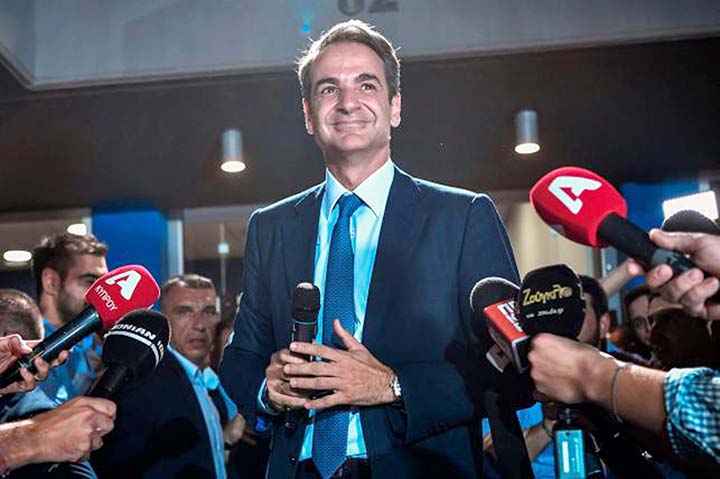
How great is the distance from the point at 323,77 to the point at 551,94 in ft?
11.7

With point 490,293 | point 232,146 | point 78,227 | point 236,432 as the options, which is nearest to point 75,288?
point 236,432

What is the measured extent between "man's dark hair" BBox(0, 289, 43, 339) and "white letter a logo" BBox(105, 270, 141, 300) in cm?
74

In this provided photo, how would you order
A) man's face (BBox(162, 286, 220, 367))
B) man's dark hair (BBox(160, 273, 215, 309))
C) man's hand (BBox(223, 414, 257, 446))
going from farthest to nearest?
man's dark hair (BBox(160, 273, 215, 309))
man's face (BBox(162, 286, 220, 367))
man's hand (BBox(223, 414, 257, 446))

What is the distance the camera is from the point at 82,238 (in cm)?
424

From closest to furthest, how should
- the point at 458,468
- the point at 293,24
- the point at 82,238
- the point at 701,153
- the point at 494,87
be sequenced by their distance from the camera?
the point at 458,468
the point at 82,238
the point at 293,24
the point at 494,87
the point at 701,153

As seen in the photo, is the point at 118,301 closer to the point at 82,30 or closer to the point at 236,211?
the point at 82,30

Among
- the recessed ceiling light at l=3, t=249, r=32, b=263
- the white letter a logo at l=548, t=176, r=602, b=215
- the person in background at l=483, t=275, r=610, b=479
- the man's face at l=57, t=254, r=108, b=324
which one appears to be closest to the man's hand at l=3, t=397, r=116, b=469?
the white letter a logo at l=548, t=176, r=602, b=215

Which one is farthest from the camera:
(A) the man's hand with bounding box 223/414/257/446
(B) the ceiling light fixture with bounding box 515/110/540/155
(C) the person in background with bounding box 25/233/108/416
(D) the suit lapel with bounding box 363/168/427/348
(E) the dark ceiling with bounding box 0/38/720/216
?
(B) the ceiling light fixture with bounding box 515/110/540/155

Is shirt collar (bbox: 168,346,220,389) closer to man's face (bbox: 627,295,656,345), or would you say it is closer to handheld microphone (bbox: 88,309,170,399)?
handheld microphone (bbox: 88,309,170,399)

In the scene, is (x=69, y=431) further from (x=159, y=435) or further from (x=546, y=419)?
(x=546, y=419)

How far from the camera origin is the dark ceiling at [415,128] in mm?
4938

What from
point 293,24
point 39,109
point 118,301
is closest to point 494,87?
point 293,24

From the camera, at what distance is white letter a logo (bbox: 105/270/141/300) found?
6.93 ft

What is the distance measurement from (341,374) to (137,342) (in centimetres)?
55
